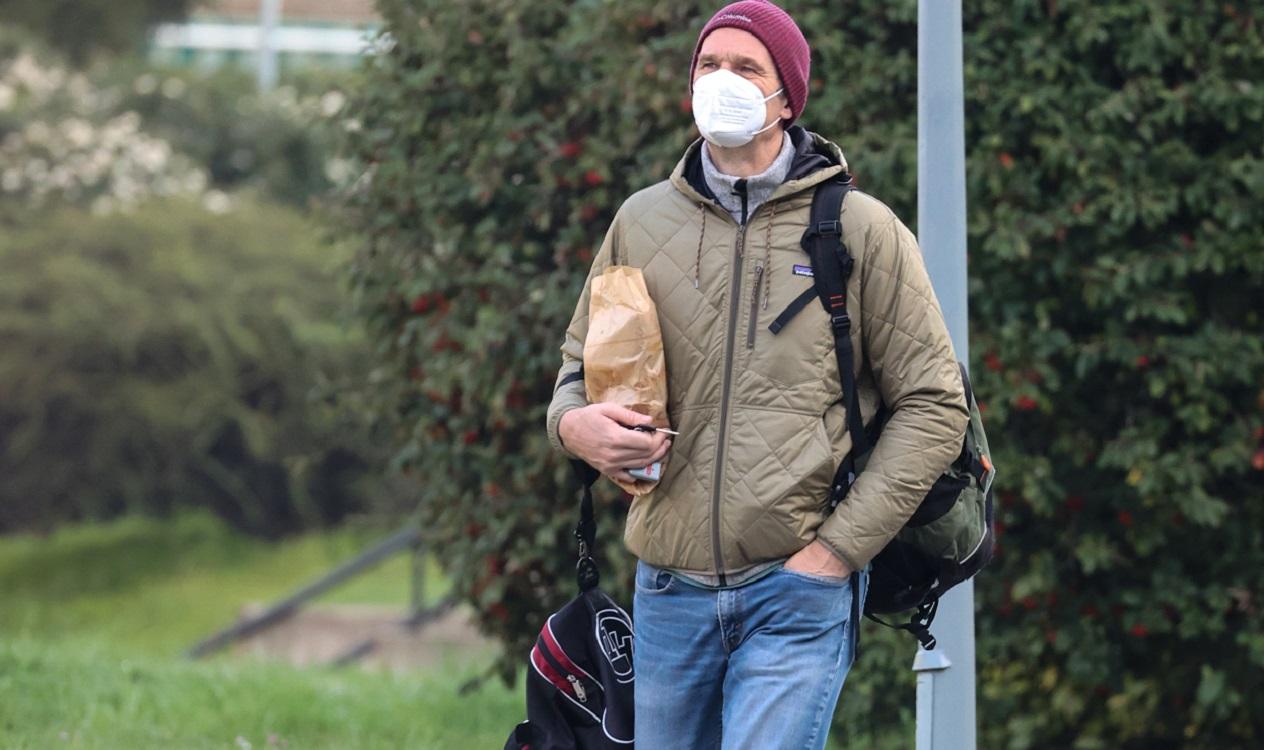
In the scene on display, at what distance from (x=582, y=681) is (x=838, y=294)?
911 millimetres

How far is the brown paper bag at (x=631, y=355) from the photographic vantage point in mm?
2855

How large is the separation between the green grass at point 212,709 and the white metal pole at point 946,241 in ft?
7.39

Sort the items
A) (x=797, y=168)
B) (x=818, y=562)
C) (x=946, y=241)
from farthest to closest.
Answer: (x=946, y=241) < (x=797, y=168) < (x=818, y=562)

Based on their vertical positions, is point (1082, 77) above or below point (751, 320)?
above

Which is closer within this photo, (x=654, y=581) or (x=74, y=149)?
(x=654, y=581)

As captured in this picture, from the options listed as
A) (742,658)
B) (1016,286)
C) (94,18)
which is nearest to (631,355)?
(742,658)

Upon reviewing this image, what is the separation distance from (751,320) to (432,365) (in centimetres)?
272

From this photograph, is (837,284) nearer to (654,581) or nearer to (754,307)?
(754,307)

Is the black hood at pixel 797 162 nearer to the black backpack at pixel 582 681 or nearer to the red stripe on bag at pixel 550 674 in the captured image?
the black backpack at pixel 582 681

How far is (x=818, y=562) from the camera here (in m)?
2.80

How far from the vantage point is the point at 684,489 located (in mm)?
2865

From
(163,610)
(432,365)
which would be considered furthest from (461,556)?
(163,610)

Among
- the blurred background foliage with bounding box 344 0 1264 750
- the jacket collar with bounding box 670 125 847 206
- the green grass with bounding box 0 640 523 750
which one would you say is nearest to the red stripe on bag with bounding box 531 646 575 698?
the jacket collar with bounding box 670 125 847 206

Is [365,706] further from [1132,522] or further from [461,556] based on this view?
[1132,522]
